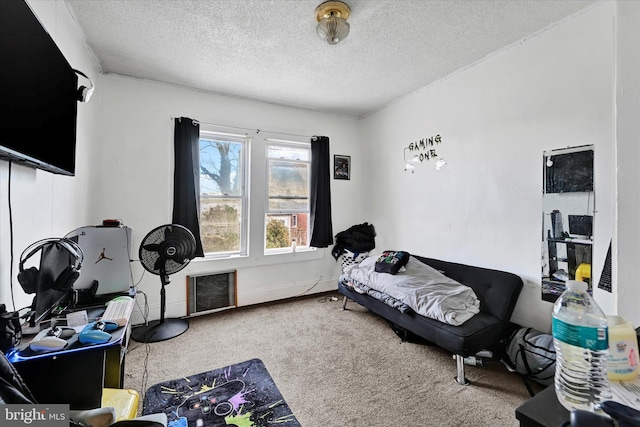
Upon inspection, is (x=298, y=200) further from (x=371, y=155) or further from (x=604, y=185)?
(x=604, y=185)

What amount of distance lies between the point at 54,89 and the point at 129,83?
185 cm

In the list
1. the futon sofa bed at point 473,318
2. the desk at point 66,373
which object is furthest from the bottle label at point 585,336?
the desk at point 66,373

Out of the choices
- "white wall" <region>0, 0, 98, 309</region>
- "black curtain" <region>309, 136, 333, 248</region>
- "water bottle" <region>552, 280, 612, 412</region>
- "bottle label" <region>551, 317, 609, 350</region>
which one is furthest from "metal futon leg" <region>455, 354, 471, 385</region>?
"white wall" <region>0, 0, 98, 309</region>

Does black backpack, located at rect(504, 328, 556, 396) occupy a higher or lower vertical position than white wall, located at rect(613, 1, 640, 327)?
lower

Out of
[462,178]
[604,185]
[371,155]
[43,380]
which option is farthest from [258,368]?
[371,155]

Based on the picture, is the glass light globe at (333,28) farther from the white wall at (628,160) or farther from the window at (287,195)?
the window at (287,195)

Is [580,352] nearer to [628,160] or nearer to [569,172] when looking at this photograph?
[628,160]

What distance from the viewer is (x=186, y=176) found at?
3.03 meters

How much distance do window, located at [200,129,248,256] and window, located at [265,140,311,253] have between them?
12.7 inches

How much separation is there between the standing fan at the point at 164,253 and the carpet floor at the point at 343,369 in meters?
0.15

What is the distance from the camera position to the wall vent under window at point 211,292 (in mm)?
3117

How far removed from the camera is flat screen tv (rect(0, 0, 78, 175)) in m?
0.96

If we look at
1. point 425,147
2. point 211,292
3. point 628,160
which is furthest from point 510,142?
point 211,292

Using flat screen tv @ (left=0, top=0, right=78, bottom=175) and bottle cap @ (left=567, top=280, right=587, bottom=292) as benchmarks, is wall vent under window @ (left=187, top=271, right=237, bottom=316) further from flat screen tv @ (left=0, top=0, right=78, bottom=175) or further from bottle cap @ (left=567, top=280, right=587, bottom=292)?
bottle cap @ (left=567, top=280, right=587, bottom=292)
